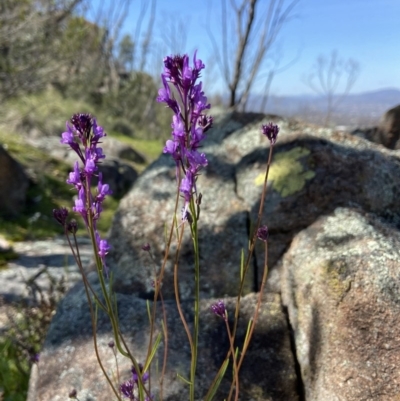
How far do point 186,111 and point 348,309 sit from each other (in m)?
1.28

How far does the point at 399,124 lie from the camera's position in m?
4.73

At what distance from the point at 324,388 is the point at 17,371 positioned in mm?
2084

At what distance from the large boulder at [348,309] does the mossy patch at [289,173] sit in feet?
1.33

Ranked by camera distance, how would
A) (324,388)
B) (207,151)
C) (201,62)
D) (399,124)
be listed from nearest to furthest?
(201,62) < (324,388) < (207,151) < (399,124)

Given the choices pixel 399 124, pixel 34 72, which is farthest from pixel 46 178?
pixel 399 124

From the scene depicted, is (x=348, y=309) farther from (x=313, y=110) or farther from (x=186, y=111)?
(x=313, y=110)

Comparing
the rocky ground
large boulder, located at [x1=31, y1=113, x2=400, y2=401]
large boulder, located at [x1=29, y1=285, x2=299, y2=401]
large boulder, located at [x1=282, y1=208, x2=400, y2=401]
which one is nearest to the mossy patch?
large boulder, located at [x1=31, y1=113, x2=400, y2=401]

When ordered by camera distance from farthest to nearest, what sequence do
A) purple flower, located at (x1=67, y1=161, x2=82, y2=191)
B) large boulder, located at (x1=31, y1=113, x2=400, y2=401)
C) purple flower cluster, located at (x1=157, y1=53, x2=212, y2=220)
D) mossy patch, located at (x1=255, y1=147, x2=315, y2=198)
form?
mossy patch, located at (x1=255, y1=147, x2=315, y2=198) < large boulder, located at (x1=31, y1=113, x2=400, y2=401) < purple flower, located at (x1=67, y1=161, x2=82, y2=191) < purple flower cluster, located at (x1=157, y1=53, x2=212, y2=220)

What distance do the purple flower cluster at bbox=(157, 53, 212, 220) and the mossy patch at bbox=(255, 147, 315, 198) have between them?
5.47 feet

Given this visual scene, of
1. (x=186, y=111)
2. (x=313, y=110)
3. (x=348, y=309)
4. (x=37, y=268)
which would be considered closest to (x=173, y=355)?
(x=348, y=309)

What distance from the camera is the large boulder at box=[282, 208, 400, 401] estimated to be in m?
1.82

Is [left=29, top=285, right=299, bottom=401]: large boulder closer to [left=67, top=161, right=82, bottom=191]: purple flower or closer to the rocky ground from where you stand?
[left=67, top=161, right=82, bottom=191]: purple flower

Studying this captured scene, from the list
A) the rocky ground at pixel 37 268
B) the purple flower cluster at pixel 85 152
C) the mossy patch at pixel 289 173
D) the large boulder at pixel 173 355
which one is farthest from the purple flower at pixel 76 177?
the rocky ground at pixel 37 268

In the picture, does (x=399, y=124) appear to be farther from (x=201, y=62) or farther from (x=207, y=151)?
(x=201, y=62)
